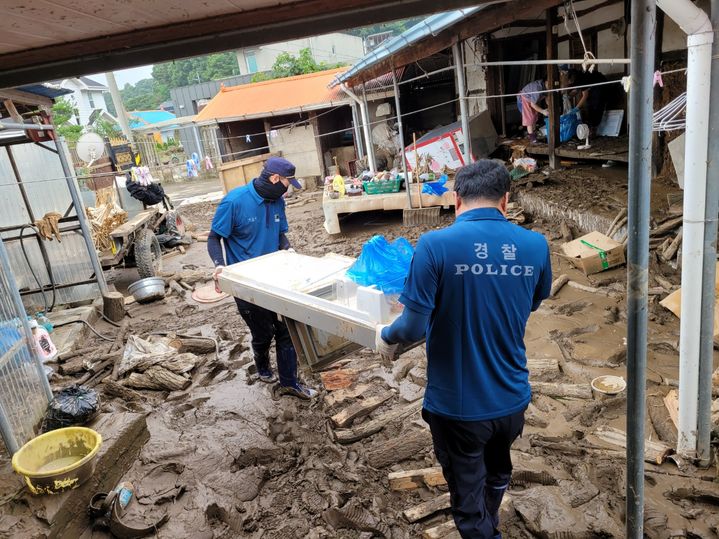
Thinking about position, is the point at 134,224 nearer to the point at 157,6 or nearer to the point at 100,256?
the point at 100,256

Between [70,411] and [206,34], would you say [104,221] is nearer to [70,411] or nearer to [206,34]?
[70,411]

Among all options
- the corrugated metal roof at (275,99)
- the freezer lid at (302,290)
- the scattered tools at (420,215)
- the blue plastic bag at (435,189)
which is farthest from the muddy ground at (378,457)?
the corrugated metal roof at (275,99)

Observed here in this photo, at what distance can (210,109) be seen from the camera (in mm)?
21734

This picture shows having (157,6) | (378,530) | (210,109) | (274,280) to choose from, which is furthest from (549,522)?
(210,109)

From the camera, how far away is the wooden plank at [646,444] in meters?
3.47

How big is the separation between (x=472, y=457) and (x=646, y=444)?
198 cm

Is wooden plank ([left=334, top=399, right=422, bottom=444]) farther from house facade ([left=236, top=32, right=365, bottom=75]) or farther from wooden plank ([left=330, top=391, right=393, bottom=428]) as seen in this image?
house facade ([left=236, top=32, right=365, bottom=75])

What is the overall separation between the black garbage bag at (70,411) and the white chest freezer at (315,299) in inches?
64.7

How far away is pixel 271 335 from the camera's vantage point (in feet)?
16.1

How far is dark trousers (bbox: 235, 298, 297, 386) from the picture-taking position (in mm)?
4707

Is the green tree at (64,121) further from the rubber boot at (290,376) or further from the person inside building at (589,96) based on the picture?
Result: the rubber boot at (290,376)

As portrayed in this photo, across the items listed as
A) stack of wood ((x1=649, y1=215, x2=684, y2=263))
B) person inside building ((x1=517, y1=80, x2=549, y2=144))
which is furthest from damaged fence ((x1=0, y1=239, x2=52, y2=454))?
person inside building ((x1=517, y1=80, x2=549, y2=144))

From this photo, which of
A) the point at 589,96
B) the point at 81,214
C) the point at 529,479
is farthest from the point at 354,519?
the point at 589,96

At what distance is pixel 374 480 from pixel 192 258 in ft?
30.3
